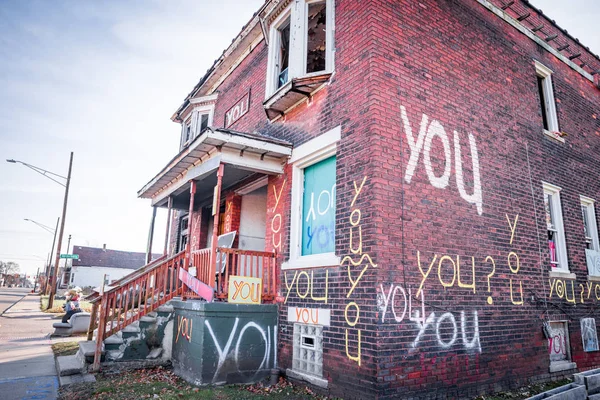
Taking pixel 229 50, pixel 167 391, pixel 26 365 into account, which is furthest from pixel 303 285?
pixel 229 50

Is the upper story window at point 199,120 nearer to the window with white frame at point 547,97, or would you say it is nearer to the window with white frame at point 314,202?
the window with white frame at point 314,202

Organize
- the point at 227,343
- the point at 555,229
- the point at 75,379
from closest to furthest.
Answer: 1. the point at 227,343
2. the point at 75,379
3. the point at 555,229

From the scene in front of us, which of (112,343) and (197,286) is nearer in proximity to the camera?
(197,286)

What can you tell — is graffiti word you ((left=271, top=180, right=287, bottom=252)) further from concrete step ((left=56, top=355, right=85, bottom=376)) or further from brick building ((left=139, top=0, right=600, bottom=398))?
concrete step ((left=56, top=355, right=85, bottom=376))

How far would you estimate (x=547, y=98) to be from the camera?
32.1ft

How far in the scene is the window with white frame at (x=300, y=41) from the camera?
7.69m

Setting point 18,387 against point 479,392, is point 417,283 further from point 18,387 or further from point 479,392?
point 18,387

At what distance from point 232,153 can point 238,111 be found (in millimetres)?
3840

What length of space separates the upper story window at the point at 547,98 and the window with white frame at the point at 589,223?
1.86 m

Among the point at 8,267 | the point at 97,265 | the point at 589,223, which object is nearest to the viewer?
the point at 589,223

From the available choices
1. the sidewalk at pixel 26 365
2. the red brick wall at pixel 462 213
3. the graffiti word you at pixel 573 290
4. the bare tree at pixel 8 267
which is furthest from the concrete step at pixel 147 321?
the bare tree at pixel 8 267

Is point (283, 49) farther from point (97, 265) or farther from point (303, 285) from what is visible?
point (97, 265)

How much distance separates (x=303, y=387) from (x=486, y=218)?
14.2ft

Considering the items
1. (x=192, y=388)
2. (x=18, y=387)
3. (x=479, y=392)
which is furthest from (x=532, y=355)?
(x=18, y=387)
